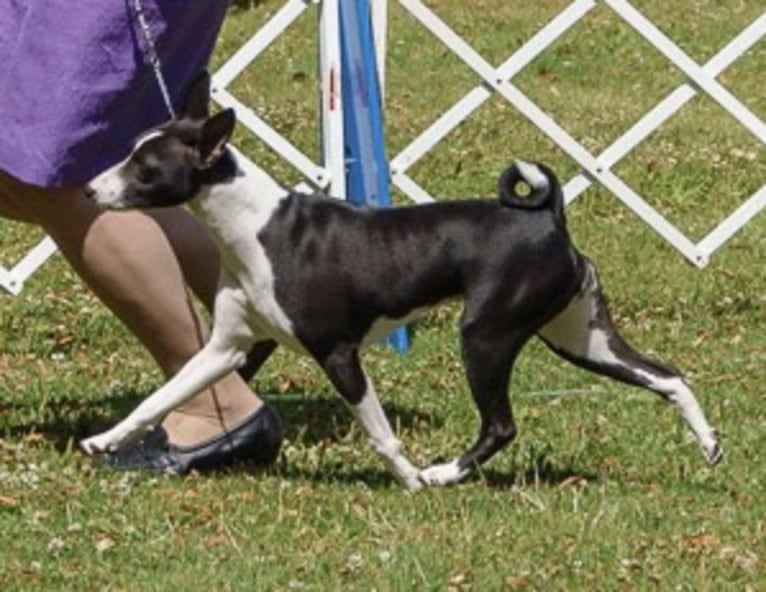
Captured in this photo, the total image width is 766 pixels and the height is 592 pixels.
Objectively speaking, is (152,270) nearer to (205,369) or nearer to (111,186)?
(205,369)

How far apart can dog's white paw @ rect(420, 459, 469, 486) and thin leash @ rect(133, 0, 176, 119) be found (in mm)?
1073

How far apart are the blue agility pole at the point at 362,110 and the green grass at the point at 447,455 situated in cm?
53

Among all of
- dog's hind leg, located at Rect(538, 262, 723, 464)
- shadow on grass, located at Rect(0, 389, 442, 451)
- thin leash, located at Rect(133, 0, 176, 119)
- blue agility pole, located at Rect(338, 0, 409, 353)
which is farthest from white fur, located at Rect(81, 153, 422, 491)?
blue agility pole, located at Rect(338, 0, 409, 353)

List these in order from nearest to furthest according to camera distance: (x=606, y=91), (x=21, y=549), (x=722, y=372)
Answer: (x=21, y=549) < (x=722, y=372) < (x=606, y=91)

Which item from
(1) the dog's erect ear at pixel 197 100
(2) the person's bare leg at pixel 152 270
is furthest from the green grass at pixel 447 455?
(1) the dog's erect ear at pixel 197 100

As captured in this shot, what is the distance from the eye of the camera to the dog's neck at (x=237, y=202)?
6.01m

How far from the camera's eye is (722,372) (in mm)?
A: 7840

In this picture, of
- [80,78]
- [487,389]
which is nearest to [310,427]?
[487,389]

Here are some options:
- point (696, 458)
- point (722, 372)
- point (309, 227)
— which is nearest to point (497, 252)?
point (309, 227)

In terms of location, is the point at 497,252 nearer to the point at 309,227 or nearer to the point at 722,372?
the point at 309,227

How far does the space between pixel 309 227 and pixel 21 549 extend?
42.3 inches

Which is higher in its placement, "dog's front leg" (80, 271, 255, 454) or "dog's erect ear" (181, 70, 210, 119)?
"dog's erect ear" (181, 70, 210, 119)

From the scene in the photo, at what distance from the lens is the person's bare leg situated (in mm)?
6387

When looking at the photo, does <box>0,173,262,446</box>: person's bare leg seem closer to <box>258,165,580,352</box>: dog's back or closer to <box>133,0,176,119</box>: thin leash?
<box>133,0,176,119</box>: thin leash
